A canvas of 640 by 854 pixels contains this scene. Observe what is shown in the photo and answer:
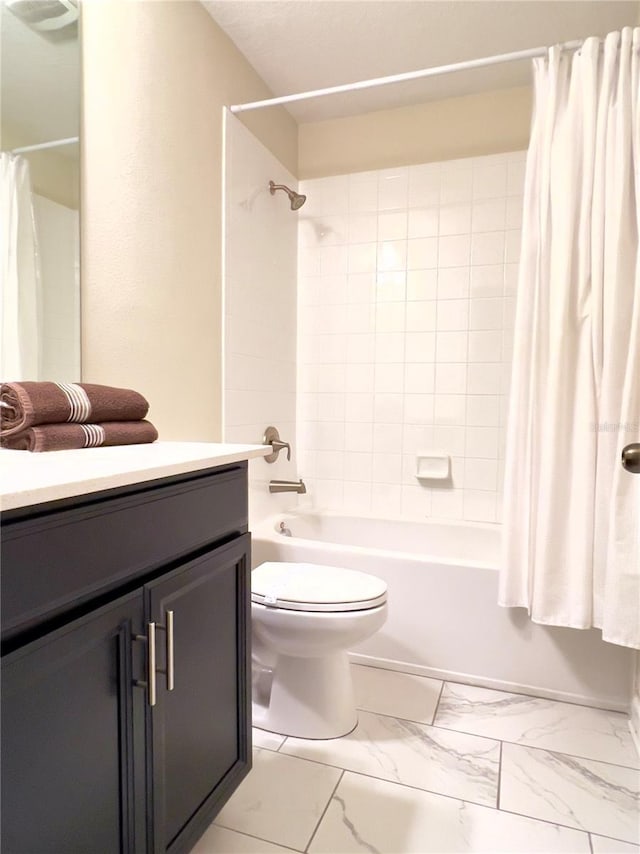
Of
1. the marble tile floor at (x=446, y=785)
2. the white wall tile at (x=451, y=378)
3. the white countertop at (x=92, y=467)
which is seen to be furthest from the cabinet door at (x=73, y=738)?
the white wall tile at (x=451, y=378)

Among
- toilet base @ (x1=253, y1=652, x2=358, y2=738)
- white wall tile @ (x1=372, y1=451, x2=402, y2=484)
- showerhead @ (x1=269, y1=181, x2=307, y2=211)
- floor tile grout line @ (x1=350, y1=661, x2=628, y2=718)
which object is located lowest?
floor tile grout line @ (x1=350, y1=661, x2=628, y2=718)

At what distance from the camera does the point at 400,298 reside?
8.23 feet

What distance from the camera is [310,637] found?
4.87 feet

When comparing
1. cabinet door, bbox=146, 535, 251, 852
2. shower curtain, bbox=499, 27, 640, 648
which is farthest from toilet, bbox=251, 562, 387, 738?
shower curtain, bbox=499, 27, 640, 648

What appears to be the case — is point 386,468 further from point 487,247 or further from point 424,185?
point 424,185

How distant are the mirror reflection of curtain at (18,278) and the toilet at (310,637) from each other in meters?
0.87

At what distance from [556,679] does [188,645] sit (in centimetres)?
140

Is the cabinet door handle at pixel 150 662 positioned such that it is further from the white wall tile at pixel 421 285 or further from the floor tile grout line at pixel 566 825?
the white wall tile at pixel 421 285

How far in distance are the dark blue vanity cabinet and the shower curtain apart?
102cm

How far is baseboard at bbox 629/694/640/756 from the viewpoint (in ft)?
5.10

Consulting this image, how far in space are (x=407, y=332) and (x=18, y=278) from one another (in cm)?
172

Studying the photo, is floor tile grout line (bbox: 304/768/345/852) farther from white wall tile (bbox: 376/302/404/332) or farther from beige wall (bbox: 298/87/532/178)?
beige wall (bbox: 298/87/532/178)

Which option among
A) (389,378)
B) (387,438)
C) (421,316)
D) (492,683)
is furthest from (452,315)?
(492,683)

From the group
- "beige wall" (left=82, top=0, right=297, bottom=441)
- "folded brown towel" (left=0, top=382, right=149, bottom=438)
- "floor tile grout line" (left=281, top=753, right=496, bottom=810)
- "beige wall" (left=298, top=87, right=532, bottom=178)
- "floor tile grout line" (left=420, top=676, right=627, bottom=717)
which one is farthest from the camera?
"beige wall" (left=298, top=87, right=532, bottom=178)
